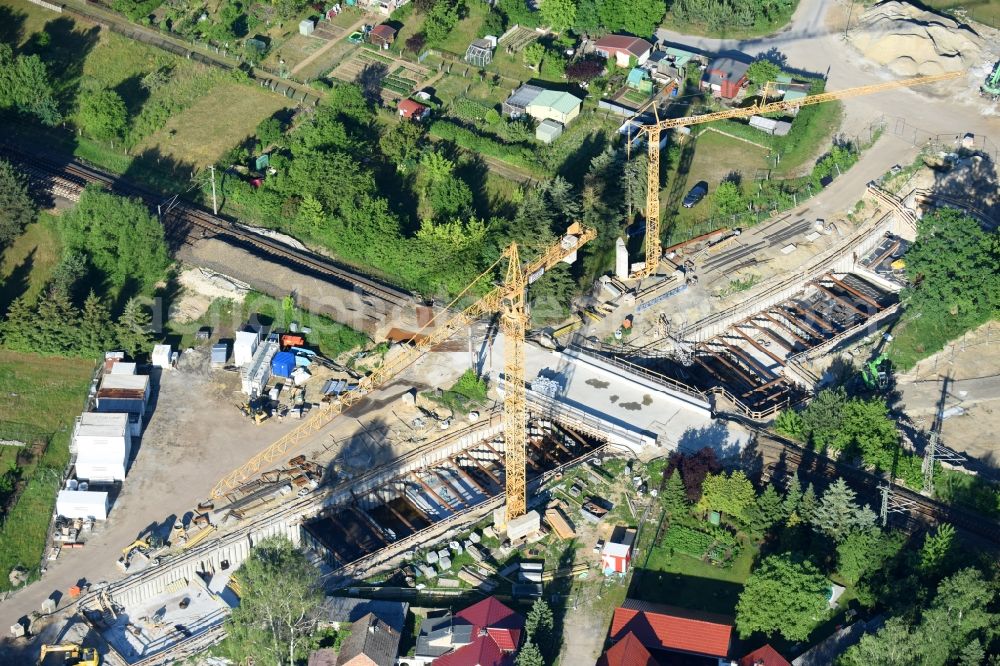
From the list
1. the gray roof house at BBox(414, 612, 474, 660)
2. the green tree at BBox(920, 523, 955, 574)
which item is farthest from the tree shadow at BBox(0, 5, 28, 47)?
the green tree at BBox(920, 523, 955, 574)

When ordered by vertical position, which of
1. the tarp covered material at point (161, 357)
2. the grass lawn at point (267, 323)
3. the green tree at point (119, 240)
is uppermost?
the green tree at point (119, 240)

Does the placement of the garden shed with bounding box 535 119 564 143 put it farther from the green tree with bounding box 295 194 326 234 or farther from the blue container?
the blue container

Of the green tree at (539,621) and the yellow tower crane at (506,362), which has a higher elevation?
the yellow tower crane at (506,362)

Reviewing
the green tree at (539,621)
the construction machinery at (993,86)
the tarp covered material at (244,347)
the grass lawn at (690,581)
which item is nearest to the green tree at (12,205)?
the tarp covered material at (244,347)

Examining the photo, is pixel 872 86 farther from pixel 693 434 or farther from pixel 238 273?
pixel 238 273

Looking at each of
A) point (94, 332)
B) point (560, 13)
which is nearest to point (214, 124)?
point (94, 332)

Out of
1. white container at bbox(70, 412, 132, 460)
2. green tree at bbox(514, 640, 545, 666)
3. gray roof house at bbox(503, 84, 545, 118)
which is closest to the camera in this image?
green tree at bbox(514, 640, 545, 666)

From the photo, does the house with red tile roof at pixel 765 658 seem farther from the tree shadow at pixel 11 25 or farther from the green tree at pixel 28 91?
the tree shadow at pixel 11 25
